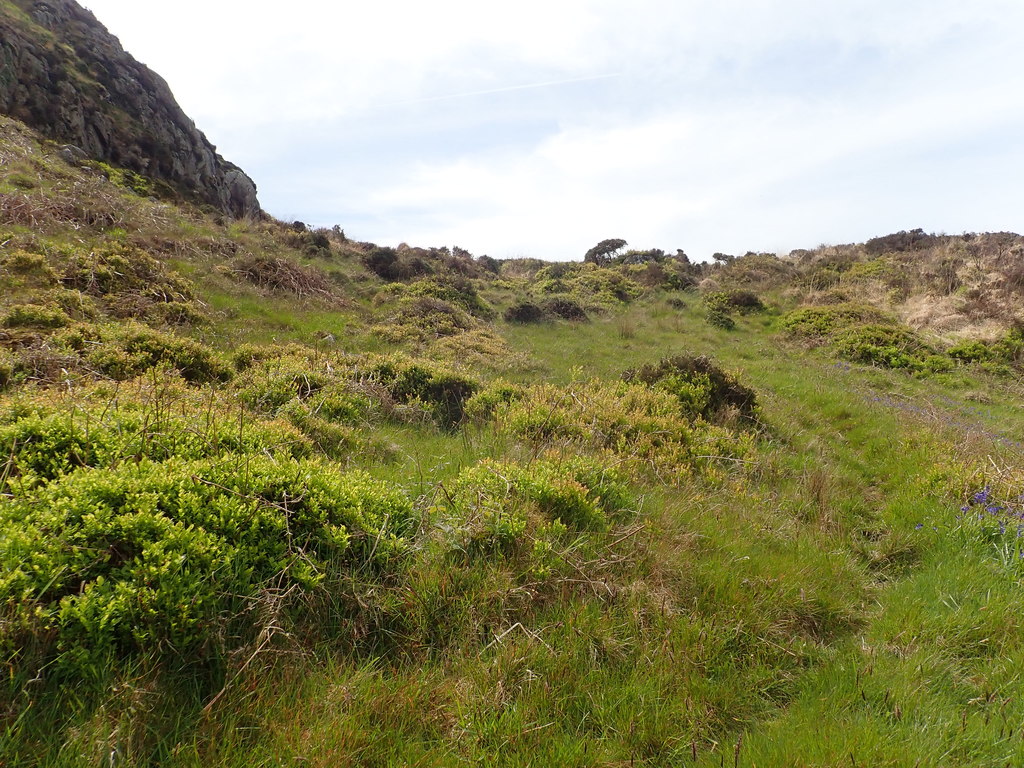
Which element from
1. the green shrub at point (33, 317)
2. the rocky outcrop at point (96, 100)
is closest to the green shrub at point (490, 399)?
the green shrub at point (33, 317)

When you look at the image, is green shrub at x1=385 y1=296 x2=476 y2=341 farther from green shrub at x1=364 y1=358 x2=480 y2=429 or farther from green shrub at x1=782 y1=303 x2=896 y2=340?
green shrub at x1=782 y1=303 x2=896 y2=340

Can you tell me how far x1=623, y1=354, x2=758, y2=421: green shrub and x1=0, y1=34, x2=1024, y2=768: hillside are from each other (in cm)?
7

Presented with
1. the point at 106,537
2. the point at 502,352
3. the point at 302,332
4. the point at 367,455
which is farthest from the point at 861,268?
the point at 106,537

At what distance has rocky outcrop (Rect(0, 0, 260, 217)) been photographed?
1964cm

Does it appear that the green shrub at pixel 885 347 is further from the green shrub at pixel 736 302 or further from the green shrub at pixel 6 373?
the green shrub at pixel 6 373

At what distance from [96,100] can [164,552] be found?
1202 inches

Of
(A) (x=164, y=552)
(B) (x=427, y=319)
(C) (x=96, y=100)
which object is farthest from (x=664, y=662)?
(C) (x=96, y=100)

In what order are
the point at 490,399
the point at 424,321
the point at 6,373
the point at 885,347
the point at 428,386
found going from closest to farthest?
1. the point at 6,373
2. the point at 490,399
3. the point at 428,386
4. the point at 424,321
5. the point at 885,347

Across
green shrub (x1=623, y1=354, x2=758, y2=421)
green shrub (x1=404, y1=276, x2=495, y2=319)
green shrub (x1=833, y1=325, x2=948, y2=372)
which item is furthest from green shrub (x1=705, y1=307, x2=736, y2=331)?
green shrub (x1=623, y1=354, x2=758, y2=421)

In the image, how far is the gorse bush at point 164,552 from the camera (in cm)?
203

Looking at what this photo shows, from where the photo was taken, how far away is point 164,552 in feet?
7.95

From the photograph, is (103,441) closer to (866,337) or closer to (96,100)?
(866,337)

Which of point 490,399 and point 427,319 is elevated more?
point 427,319

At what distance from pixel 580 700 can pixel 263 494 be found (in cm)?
238
